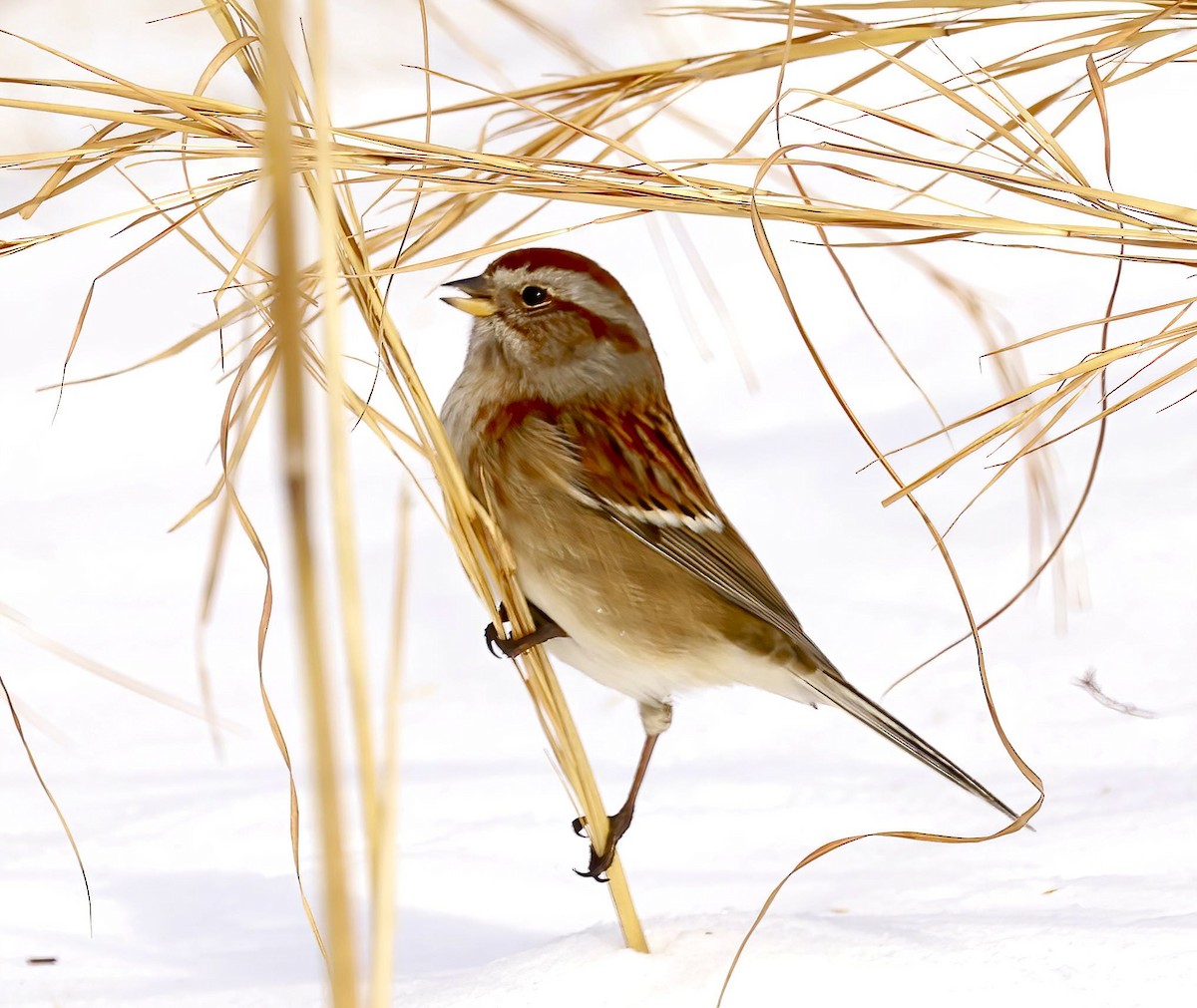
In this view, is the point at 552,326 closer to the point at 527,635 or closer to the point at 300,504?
the point at 527,635

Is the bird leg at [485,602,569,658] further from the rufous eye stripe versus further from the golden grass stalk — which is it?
the golden grass stalk

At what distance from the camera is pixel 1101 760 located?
1919mm

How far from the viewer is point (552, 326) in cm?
159

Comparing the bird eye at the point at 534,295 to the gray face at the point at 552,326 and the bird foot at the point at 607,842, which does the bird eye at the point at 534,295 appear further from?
the bird foot at the point at 607,842

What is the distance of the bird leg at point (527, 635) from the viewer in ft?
4.47

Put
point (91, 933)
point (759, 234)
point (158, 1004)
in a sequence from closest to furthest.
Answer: point (759, 234), point (158, 1004), point (91, 933)

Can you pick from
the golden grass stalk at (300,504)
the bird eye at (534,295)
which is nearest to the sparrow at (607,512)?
the bird eye at (534,295)

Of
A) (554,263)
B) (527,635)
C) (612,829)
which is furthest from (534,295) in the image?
(612,829)

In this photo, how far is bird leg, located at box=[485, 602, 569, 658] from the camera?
1362 mm

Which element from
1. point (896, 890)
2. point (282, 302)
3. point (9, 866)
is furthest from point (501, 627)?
point (282, 302)

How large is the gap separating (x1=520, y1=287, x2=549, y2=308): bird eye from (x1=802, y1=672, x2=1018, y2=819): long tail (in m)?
0.53

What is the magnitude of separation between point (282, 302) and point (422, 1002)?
98cm

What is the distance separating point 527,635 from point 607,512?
0.20m

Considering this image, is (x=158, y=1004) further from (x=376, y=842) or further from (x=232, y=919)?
(x=376, y=842)
